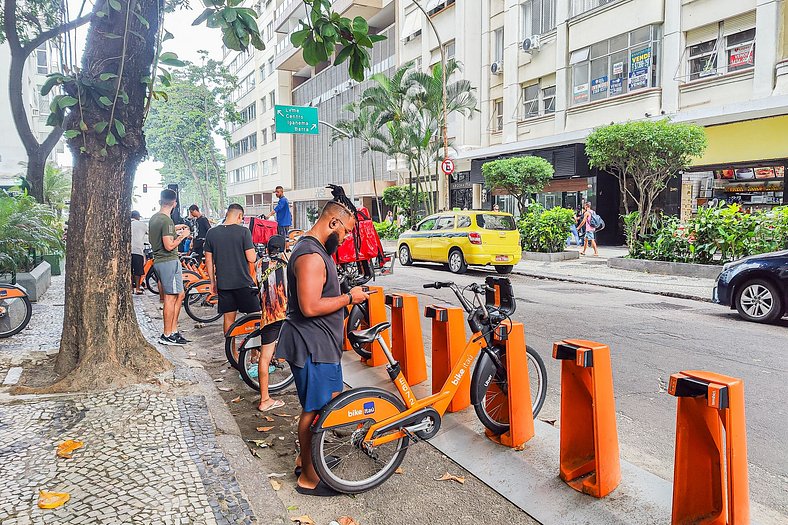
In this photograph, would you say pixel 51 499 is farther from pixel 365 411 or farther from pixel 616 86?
pixel 616 86

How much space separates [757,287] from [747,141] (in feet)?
37.5

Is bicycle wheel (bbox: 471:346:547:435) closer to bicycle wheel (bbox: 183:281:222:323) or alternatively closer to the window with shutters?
bicycle wheel (bbox: 183:281:222:323)

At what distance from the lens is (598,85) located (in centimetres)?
2241

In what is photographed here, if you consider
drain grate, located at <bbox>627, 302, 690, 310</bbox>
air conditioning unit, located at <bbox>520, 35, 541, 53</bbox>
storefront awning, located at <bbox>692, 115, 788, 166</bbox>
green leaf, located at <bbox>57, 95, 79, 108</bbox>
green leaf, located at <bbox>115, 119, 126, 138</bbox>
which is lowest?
drain grate, located at <bbox>627, 302, 690, 310</bbox>

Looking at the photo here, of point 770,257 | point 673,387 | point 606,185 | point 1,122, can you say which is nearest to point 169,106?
point 1,122

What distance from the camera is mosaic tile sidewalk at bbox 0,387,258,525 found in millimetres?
3215

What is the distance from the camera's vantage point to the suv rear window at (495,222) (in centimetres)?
1534

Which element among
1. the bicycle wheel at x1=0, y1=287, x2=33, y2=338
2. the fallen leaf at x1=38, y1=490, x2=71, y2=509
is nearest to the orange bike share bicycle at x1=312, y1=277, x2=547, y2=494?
the fallen leaf at x1=38, y1=490, x2=71, y2=509

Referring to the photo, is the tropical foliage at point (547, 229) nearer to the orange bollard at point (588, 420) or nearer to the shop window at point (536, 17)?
the shop window at point (536, 17)

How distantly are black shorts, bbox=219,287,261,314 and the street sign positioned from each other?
22.1 meters

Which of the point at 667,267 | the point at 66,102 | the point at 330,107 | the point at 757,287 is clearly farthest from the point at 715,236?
the point at 330,107

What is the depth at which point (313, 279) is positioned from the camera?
11.3 ft

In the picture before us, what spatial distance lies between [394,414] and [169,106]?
51962 mm

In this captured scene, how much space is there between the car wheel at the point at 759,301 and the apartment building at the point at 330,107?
2690 cm
